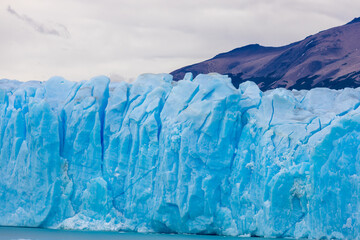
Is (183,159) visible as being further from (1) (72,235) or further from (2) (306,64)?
(2) (306,64)

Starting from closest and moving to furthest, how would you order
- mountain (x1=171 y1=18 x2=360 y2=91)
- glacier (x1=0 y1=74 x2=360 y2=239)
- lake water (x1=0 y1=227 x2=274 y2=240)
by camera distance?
1. lake water (x1=0 y1=227 x2=274 y2=240)
2. glacier (x1=0 y1=74 x2=360 y2=239)
3. mountain (x1=171 y1=18 x2=360 y2=91)

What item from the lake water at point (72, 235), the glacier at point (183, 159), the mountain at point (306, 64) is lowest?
the lake water at point (72, 235)

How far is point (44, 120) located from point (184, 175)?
6129 millimetres

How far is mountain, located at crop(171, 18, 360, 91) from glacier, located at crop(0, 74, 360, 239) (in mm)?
17213

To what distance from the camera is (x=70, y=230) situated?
2702 cm

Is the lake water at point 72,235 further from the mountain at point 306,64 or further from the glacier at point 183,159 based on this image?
the mountain at point 306,64

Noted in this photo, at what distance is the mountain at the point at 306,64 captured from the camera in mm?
44875

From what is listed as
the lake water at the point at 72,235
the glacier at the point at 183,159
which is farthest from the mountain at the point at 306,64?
the lake water at the point at 72,235

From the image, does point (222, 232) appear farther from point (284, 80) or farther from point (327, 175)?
point (284, 80)

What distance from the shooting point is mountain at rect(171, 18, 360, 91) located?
44875 millimetres

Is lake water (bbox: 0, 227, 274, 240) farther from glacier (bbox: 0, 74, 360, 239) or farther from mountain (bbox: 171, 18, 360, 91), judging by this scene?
mountain (bbox: 171, 18, 360, 91)

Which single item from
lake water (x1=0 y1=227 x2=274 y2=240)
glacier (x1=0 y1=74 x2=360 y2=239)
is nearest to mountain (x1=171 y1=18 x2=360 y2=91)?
glacier (x1=0 y1=74 x2=360 y2=239)

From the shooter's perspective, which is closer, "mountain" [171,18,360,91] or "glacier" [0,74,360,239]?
"glacier" [0,74,360,239]

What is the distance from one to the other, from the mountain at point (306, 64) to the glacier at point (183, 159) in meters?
17.2
